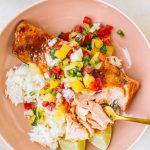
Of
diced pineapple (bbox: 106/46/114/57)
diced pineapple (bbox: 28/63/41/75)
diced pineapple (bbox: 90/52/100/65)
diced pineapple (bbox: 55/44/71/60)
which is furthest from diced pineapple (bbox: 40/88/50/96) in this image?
diced pineapple (bbox: 106/46/114/57)

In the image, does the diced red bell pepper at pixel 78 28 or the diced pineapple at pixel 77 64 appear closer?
the diced pineapple at pixel 77 64

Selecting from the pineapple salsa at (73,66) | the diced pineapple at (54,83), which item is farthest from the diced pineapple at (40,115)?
the diced pineapple at (54,83)

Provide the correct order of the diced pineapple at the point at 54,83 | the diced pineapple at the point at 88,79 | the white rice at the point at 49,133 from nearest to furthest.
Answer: the diced pineapple at the point at 88,79 < the diced pineapple at the point at 54,83 < the white rice at the point at 49,133

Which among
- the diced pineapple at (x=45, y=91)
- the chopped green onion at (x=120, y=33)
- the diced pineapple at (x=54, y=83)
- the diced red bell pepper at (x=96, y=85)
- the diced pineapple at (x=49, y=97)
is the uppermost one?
the chopped green onion at (x=120, y=33)

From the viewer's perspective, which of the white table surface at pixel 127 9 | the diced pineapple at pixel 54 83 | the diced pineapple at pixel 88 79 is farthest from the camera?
the white table surface at pixel 127 9

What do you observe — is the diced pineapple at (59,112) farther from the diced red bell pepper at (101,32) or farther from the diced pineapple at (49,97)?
the diced red bell pepper at (101,32)

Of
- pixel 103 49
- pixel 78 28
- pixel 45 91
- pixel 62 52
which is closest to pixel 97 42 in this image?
pixel 103 49

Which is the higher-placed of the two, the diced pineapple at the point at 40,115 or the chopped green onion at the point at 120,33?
the chopped green onion at the point at 120,33
